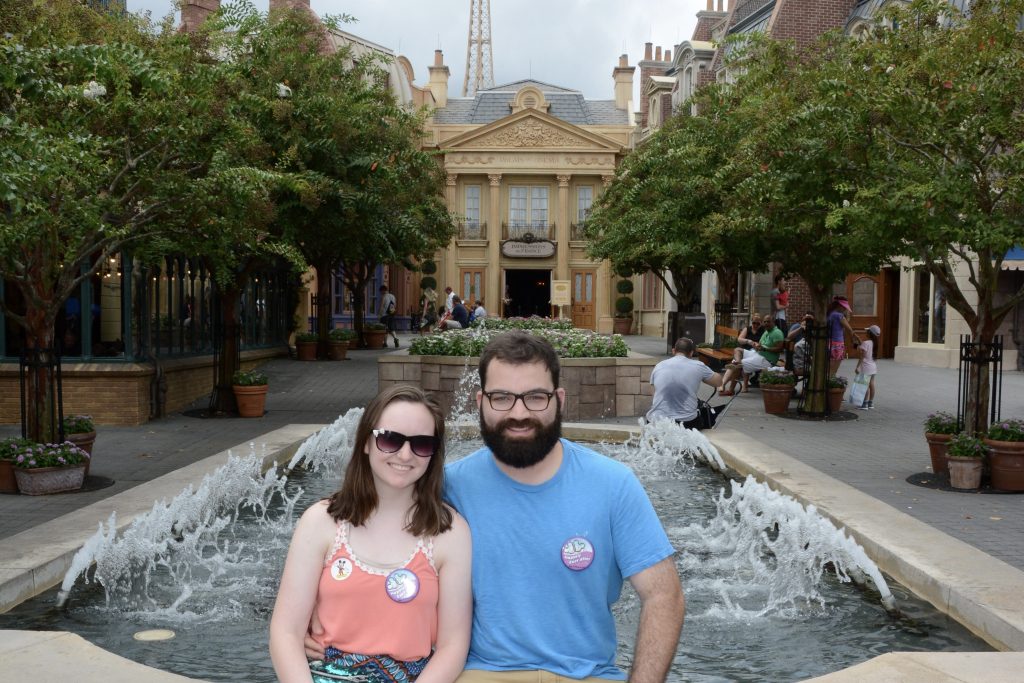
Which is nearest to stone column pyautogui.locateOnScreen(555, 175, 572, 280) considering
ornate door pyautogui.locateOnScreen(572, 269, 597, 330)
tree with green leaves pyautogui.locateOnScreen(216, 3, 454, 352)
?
ornate door pyautogui.locateOnScreen(572, 269, 597, 330)

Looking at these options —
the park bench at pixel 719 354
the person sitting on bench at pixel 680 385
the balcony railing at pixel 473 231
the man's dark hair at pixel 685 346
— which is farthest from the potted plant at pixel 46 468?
the balcony railing at pixel 473 231

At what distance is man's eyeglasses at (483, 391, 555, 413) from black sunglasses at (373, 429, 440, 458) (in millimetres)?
232

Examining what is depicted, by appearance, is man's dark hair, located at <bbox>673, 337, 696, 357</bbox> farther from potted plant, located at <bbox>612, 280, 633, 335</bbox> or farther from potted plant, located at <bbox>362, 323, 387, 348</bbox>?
potted plant, located at <bbox>612, 280, 633, 335</bbox>

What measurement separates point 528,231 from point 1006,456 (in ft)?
149

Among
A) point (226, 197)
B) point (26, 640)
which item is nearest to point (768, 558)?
point (26, 640)

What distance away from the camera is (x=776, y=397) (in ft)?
57.7

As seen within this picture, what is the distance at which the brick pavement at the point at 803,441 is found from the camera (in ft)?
29.3

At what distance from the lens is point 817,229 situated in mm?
15953

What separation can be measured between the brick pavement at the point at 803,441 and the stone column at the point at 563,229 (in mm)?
30325

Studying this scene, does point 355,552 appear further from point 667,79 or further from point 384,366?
point 667,79

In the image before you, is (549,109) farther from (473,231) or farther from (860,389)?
(860,389)

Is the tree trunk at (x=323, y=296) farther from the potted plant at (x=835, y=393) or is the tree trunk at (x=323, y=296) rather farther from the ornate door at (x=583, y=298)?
the ornate door at (x=583, y=298)

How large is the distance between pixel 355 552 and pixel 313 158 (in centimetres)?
1472

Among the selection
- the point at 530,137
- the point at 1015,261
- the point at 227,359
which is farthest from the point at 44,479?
the point at 530,137
